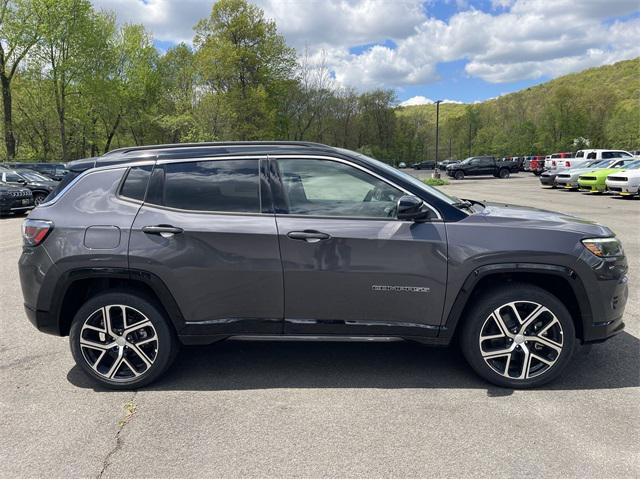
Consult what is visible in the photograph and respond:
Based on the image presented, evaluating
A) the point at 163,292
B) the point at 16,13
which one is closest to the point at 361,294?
the point at 163,292

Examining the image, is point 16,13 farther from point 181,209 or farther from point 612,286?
point 612,286

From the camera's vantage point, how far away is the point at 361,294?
Answer: 325 centimetres

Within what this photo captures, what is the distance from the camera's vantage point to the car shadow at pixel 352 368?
11.3 feet

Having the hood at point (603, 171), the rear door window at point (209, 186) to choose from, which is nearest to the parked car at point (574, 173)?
the hood at point (603, 171)

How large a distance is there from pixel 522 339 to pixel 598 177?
20.8 metres

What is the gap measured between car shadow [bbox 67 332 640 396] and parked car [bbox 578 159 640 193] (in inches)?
757

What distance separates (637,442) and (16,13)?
3715cm

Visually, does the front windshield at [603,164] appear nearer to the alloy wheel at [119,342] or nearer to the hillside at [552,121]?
the alloy wheel at [119,342]

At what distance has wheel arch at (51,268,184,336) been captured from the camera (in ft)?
10.9

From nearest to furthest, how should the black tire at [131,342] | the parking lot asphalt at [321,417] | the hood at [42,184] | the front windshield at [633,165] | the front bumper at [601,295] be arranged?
1. the parking lot asphalt at [321,417]
2. the front bumper at [601,295]
3. the black tire at [131,342]
4. the hood at [42,184]
5. the front windshield at [633,165]

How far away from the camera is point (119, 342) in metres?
3.43

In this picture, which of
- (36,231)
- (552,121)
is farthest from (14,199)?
(552,121)

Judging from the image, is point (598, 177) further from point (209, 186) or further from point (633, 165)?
point (209, 186)

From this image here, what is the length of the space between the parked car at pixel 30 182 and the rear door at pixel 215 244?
1600 centimetres
